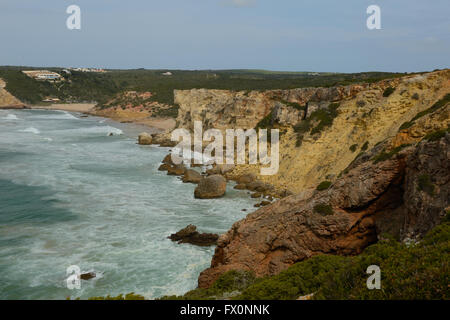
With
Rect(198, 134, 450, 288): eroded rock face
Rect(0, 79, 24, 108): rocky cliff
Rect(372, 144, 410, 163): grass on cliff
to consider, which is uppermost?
Rect(0, 79, 24, 108): rocky cliff

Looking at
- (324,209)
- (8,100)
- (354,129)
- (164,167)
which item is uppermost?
(8,100)

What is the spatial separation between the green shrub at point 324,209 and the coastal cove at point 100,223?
6864 millimetres

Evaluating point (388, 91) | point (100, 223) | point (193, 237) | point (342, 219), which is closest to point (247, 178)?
point (193, 237)

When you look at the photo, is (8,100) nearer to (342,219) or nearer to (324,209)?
(324,209)

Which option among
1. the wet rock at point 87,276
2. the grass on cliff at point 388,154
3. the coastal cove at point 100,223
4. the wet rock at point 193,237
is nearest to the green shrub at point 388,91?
the coastal cove at point 100,223

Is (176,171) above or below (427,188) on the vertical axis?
below

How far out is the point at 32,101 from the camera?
129875 mm

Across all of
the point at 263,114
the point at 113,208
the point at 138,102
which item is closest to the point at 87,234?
the point at 113,208

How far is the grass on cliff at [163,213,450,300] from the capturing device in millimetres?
7883

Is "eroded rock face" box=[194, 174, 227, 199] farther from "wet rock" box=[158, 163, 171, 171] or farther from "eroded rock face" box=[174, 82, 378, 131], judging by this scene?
"eroded rock face" box=[174, 82, 378, 131]

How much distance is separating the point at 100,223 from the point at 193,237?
→ 726cm

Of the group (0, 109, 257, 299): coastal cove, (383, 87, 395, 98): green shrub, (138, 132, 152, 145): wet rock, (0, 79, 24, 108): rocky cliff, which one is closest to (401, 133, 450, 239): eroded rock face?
(0, 109, 257, 299): coastal cove

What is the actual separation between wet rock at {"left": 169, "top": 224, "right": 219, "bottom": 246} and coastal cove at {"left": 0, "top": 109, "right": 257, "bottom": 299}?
0.53 metres

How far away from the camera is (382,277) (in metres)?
8.88
